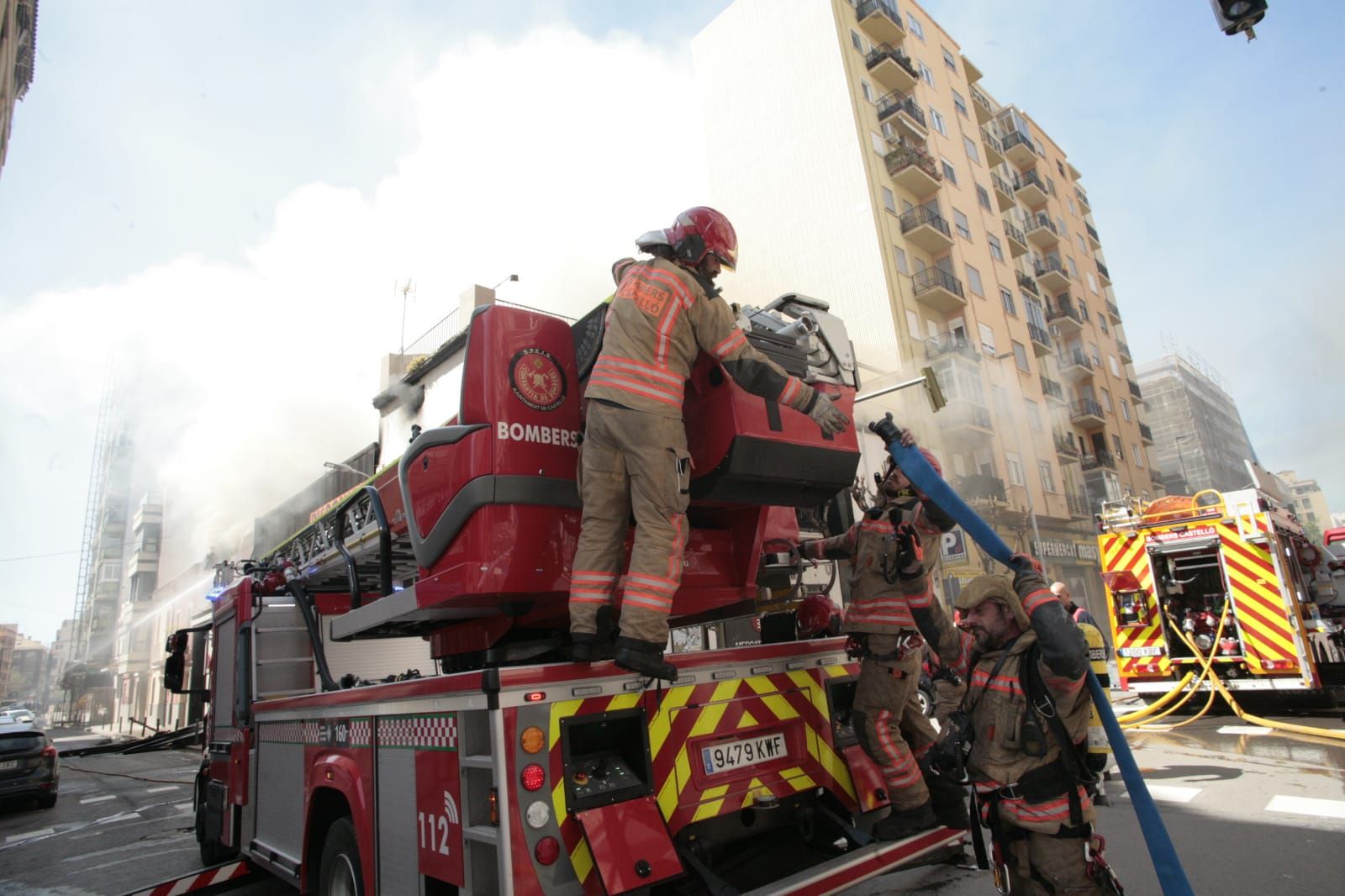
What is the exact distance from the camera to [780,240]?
26.2 metres

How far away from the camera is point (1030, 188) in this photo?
3569cm

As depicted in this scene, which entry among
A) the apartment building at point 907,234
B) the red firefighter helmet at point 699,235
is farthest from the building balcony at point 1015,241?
the red firefighter helmet at point 699,235

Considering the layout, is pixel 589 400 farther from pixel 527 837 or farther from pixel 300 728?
pixel 300 728

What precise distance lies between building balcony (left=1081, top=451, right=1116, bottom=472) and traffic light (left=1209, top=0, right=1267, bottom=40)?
98.6ft

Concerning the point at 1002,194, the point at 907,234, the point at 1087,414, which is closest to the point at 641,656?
the point at 907,234

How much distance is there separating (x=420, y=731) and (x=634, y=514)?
3.61 feet

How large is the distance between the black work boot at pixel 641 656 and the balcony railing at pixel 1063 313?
36.7 meters

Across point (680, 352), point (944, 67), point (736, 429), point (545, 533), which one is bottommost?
point (545, 533)

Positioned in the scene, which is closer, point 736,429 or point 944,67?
point 736,429

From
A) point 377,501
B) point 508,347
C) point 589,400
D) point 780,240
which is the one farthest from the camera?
point 780,240

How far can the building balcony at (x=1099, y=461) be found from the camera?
32.7 meters

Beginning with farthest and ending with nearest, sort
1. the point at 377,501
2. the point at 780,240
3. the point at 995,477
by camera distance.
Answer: the point at 780,240 → the point at 995,477 → the point at 377,501

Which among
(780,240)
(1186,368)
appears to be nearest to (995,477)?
(780,240)

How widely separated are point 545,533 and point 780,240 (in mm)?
24797
